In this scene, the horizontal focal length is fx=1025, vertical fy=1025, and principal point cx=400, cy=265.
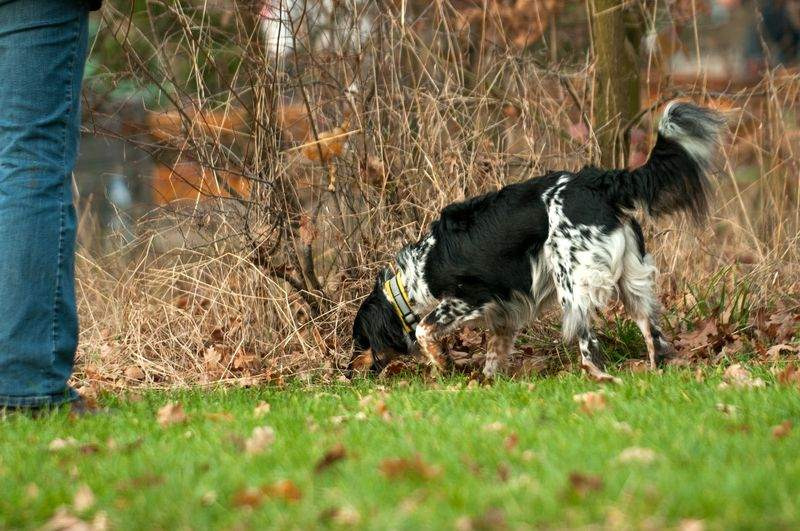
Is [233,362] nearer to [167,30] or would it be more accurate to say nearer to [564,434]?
[167,30]

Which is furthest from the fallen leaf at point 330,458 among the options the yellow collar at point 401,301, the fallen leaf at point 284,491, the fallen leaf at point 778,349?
the fallen leaf at point 778,349

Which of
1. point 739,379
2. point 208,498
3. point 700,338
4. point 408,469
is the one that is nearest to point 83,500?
point 208,498

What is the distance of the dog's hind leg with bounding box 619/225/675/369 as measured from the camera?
5.61m

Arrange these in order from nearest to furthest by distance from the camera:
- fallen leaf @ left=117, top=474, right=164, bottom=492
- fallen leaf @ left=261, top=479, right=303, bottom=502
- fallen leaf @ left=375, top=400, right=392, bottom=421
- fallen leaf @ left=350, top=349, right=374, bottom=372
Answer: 1. fallen leaf @ left=261, top=479, right=303, bottom=502
2. fallen leaf @ left=117, top=474, right=164, bottom=492
3. fallen leaf @ left=375, top=400, right=392, bottom=421
4. fallen leaf @ left=350, top=349, right=374, bottom=372

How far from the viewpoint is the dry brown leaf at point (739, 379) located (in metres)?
4.39

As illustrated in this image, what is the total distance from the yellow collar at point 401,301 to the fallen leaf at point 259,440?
2500 mm

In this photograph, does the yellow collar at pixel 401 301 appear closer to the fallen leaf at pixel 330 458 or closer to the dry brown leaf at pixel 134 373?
the dry brown leaf at pixel 134 373

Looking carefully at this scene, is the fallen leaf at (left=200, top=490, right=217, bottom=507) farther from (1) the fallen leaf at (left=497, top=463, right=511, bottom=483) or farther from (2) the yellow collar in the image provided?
(2) the yellow collar

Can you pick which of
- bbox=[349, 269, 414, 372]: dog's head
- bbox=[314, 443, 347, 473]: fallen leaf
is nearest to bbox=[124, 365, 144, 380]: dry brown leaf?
bbox=[349, 269, 414, 372]: dog's head

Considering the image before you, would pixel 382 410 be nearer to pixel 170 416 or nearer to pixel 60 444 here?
pixel 170 416

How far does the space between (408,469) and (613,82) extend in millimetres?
5275

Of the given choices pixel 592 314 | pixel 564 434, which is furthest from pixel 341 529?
pixel 592 314

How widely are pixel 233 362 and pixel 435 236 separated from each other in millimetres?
1491

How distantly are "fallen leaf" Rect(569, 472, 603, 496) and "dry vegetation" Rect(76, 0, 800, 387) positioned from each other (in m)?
3.64
